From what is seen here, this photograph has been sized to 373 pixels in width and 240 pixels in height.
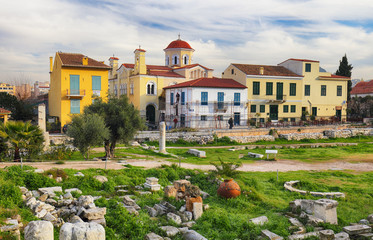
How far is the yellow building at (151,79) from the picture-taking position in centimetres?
4800

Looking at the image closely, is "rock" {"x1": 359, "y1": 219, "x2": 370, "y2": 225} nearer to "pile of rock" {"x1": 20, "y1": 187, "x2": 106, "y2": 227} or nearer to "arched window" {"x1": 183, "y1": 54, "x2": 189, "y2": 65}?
"pile of rock" {"x1": 20, "y1": 187, "x2": 106, "y2": 227}

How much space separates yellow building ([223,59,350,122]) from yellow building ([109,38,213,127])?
21.5 ft

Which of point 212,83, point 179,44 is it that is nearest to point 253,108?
point 212,83

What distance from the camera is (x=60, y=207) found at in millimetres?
12547

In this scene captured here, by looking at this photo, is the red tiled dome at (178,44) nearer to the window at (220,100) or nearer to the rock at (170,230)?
the window at (220,100)

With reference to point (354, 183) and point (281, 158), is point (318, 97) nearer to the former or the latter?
point (281, 158)

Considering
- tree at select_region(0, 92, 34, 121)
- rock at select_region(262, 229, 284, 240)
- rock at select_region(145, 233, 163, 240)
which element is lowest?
rock at select_region(262, 229, 284, 240)

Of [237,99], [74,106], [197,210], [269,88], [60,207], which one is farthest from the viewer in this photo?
→ [269,88]

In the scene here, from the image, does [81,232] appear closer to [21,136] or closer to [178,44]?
[21,136]

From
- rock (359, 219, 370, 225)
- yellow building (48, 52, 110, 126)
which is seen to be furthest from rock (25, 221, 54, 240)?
yellow building (48, 52, 110, 126)

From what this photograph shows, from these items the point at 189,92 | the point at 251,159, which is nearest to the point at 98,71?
the point at 189,92

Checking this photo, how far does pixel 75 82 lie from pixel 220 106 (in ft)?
59.4

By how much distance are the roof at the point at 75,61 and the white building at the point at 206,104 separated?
10.1 m

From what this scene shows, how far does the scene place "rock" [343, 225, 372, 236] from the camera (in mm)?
11078
